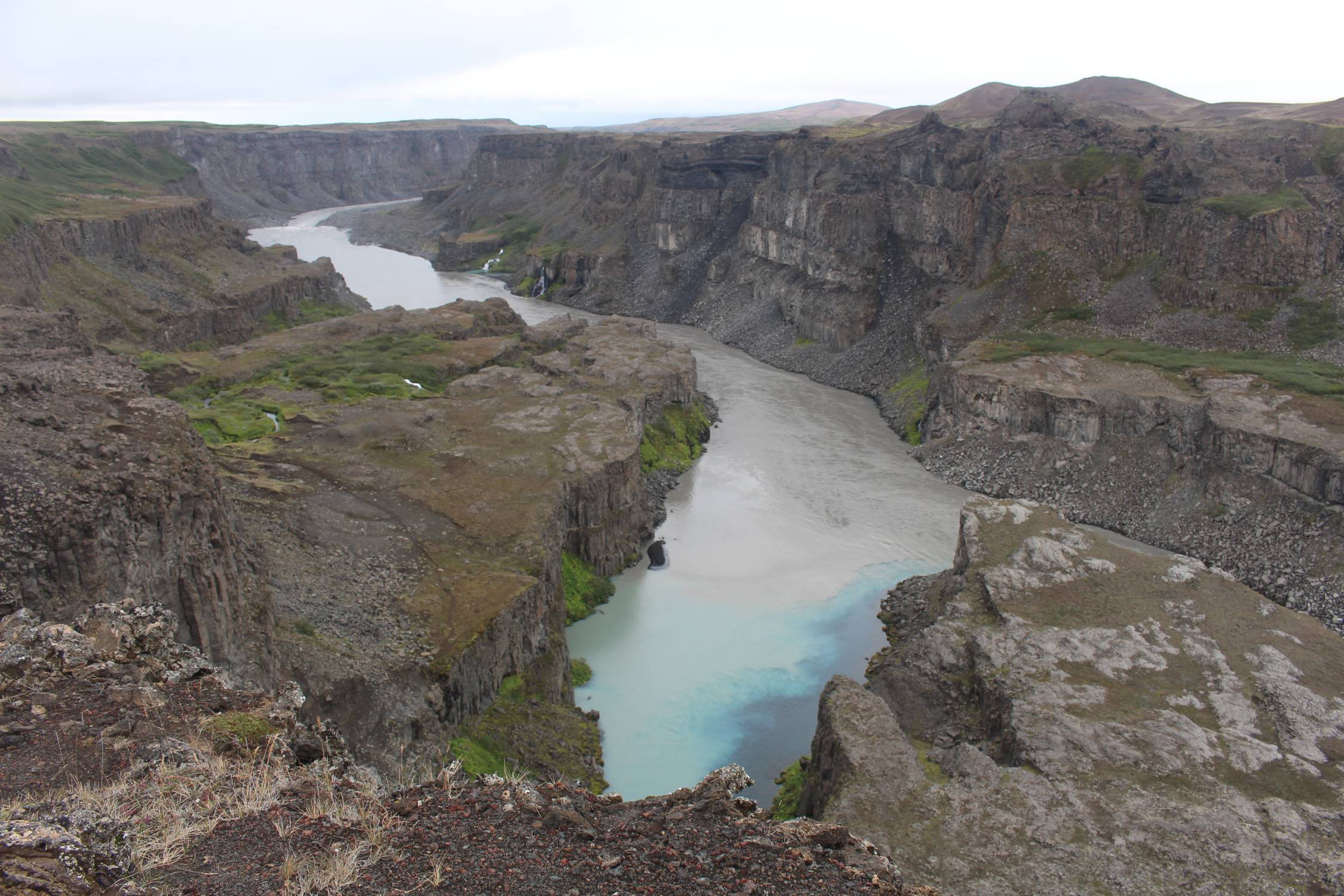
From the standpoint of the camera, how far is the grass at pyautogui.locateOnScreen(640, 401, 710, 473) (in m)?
54.3

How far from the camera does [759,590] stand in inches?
1615

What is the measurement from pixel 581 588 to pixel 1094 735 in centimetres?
2089

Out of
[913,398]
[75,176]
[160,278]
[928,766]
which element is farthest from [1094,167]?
[75,176]

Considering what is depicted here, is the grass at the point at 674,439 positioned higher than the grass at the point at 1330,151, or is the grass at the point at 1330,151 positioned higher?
the grass at the point at 1330,151

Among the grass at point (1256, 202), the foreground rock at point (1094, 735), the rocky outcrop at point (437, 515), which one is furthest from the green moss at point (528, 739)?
the grass at point (1256, 202)

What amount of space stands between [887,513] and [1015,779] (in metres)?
25.9

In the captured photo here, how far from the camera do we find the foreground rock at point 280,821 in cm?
1014

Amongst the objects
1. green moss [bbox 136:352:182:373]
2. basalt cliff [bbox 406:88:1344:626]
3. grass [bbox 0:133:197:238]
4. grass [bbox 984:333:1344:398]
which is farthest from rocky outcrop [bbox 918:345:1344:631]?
grass [bbox 0:133:197:238]

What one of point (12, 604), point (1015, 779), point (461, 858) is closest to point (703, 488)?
point (1015, 779)

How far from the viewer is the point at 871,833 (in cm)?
2250

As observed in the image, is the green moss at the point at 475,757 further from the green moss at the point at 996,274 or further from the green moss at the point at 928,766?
the green moss at the point at 996,274

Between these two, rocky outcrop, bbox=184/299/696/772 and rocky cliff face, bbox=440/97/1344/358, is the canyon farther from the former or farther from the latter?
rocky cliff face, bbox=440/97/1344/358

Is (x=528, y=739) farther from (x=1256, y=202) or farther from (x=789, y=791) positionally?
(x=1256, y=202)

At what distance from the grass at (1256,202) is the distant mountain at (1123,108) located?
43.7 meters
